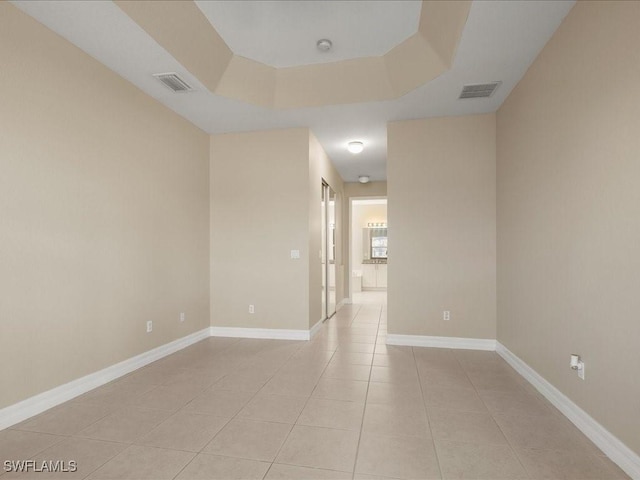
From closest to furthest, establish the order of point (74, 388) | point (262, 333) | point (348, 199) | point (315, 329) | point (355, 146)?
point (74, 388)
point (262, 333)
point (315, 329)
point (355, 146)
point (348, 199)

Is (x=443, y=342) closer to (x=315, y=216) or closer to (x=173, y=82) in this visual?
(x=315, y=216)

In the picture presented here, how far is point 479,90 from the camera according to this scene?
3.50 metres

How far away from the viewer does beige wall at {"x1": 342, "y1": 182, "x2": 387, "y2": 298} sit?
781 cm

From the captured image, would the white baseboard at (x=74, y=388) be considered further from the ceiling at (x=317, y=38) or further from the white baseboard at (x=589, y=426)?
the white baseboard at (x=589, y=426)

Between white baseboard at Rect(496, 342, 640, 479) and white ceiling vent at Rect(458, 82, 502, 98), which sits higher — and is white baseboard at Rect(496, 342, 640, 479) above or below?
below

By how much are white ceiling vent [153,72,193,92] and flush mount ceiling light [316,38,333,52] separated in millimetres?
1352

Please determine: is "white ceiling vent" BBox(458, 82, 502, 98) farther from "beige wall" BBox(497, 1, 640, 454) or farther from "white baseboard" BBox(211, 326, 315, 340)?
"white baseboard" BBox(211, 326, 315, 340)

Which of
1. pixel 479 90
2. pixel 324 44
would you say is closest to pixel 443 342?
pixel 479 90

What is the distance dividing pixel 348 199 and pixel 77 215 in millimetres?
5822

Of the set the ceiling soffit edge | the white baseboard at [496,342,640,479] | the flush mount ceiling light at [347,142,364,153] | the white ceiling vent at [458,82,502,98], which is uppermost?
the ceiling soffit edge

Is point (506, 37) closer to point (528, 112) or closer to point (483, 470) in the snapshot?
point (528, 112)

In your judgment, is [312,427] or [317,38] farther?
[317,38]

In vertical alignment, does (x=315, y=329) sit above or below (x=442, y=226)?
below

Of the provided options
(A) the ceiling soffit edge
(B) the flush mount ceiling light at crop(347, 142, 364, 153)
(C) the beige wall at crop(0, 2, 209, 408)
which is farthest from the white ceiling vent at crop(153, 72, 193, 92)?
(B) the flush mount ceiling light at crop(347, 142, 364, 153)
